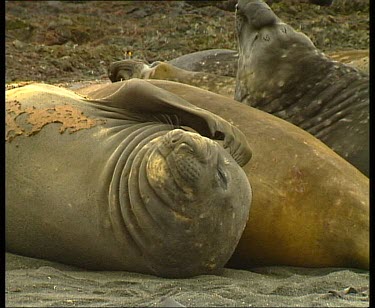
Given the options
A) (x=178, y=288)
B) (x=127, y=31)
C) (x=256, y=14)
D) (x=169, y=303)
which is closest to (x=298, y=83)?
(x=256, y=14)

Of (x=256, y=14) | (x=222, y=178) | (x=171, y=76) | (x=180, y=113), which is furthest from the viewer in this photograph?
(x=171, y=76)

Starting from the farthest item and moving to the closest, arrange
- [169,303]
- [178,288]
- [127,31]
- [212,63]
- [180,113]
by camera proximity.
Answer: [127,31] → [212,63] → [180,113] → [178,288] → [169,303]

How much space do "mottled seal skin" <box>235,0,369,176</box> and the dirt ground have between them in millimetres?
4647

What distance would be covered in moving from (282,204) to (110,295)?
1.09m

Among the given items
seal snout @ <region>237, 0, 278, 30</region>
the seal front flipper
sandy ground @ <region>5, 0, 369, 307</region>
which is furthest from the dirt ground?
the seal front flipper

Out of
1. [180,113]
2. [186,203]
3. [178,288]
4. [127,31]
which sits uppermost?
[127,31]

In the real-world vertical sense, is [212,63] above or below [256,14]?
below

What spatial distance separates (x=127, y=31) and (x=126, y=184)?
41.2 feet

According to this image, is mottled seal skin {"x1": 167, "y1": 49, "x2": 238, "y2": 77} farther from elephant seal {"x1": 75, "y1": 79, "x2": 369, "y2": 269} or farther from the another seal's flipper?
the another seal's flipper

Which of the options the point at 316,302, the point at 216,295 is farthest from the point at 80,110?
the point at 316,302

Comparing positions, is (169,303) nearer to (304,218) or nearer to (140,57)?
(304,218)

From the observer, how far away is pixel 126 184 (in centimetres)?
361

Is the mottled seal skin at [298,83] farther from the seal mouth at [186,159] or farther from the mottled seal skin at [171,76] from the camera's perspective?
the seal mouth at [186,159]

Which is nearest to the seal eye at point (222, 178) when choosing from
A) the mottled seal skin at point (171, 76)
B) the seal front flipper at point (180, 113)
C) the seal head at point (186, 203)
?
the seal head at point (186, 203)
